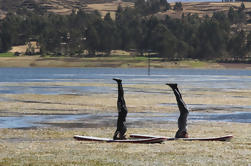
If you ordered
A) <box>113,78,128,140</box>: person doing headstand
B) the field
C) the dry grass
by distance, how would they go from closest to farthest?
the dry grass → the field → <box>113,78,128,140</box>: person doing headstand

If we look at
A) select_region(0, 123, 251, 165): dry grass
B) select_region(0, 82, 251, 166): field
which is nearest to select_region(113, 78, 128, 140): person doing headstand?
select_region(0, 123, 251, 165): dry grass

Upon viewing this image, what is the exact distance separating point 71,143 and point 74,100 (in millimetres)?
38034

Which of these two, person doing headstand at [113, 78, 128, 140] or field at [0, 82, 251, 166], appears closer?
field at [0, 82, 251, 166]

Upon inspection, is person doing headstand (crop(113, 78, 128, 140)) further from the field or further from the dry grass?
the field

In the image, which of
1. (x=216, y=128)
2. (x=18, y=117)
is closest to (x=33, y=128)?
(x=18, y=117)

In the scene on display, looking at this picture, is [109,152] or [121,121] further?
[121,121]

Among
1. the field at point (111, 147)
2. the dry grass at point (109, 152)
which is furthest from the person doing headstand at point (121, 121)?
the field at point (111, 147)

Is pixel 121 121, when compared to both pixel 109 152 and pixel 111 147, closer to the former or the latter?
pixel 111 147

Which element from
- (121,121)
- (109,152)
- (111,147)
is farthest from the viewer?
(121,121)

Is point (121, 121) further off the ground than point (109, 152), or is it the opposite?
point (121, 121)

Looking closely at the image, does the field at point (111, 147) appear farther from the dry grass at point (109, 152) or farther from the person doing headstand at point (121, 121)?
the person doing headstand at point (121, 121)

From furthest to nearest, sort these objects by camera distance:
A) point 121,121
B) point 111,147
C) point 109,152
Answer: point 121,121
point 111,147
point 109,152

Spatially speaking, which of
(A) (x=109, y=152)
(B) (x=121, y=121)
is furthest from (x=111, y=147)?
(B) (x=121, y=121)

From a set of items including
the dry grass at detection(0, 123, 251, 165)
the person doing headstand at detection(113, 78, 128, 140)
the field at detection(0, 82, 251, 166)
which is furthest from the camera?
the person doing headstand at detection(113, 78, 128, 140)
